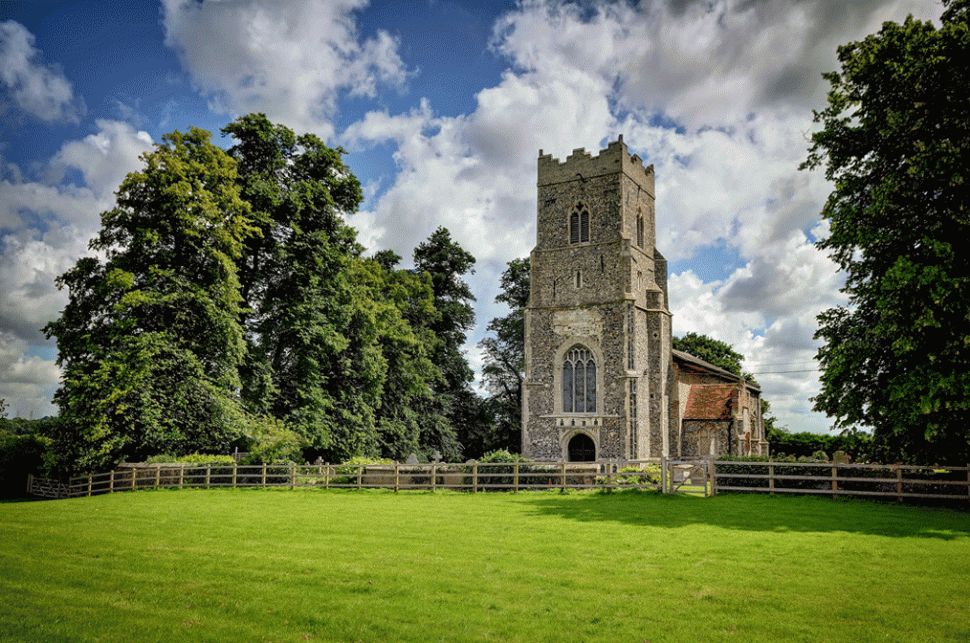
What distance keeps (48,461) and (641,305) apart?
26207 mm

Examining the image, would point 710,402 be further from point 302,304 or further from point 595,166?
point 302,304

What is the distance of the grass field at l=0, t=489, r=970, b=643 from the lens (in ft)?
20.2

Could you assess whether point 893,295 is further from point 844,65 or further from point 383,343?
point 383,343

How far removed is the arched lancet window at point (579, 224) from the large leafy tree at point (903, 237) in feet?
53.5

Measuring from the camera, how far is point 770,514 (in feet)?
43.5

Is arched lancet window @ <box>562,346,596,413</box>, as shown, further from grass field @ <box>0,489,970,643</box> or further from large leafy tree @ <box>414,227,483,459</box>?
grass field @ <box>0,489,970,643</box>

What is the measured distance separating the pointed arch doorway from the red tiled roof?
5.78 meters

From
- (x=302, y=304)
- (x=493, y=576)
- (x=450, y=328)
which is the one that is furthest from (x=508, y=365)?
(x=493, y=576)

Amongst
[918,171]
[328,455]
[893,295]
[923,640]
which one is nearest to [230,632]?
[923,640]

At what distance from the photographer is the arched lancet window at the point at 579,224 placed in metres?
33.1

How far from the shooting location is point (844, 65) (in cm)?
1666

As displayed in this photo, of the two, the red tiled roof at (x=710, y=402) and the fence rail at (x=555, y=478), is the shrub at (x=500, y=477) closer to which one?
the fence rail at (x=555, y=478)

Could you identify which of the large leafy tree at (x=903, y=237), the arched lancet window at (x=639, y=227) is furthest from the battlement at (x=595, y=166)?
the large leafy tree at (x=903, y=237)

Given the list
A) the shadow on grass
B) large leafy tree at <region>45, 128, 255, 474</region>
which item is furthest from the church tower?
large leafy tree at <region>45, 128, 255, 474</region>
